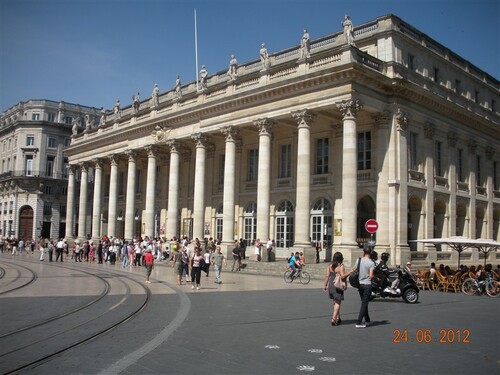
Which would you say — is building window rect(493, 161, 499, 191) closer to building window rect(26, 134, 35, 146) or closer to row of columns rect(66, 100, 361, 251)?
row of columns rect(66, 100, 361, 251)

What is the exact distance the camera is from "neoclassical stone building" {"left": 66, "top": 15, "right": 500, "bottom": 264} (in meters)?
27.7

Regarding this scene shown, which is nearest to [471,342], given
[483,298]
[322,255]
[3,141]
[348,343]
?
[348,343]

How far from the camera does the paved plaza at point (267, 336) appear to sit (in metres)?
7.05

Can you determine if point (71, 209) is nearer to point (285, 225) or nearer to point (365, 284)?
point (285, 225)

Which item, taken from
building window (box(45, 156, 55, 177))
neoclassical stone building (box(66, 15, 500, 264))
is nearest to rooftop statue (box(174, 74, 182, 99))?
neoclassical stone building (box(66, 15, 500, 264))

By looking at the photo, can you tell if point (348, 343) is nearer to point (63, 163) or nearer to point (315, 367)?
point (315, 367)

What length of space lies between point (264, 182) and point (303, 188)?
3.24 m

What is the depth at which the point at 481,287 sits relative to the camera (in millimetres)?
18312

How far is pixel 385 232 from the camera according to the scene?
27734 millimetres

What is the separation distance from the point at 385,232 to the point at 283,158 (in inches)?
395

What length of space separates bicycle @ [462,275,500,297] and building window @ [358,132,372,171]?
39.8 ft

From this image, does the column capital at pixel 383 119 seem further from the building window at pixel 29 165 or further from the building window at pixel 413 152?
the building window at pixel 29 165

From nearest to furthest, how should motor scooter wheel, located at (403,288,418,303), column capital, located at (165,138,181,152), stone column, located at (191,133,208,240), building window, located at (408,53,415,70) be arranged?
motor scooter wheel, located at (403,288,418,303) < building window, located at (408,53,415,70) < stone column, located at (191,133,208,240) < column capital, located at (165,138,181,152)

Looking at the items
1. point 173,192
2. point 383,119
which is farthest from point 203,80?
point 383,119
